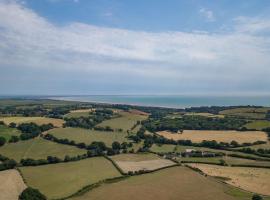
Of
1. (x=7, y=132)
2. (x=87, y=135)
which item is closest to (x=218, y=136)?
(x=87, y=135)

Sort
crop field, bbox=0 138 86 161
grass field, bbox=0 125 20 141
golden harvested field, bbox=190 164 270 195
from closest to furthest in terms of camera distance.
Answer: golden harvested field, bbox=190 164 270 195, crop field, bbox=0 138 86 161, grass field, bbox=0 125 20 141

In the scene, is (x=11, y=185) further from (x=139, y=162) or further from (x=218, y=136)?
(x=218, y=136)

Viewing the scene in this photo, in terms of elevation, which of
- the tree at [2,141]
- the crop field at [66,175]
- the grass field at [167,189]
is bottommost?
the crop field at [66,175]

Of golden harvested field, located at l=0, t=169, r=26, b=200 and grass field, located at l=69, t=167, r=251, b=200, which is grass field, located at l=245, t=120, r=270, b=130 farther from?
golden harvested field, located at l=0, t=169, r=26, b=200

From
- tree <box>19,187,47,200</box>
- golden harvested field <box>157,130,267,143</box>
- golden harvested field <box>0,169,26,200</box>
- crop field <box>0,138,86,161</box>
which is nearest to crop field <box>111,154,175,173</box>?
crop field <box>0,138,86,161</box>

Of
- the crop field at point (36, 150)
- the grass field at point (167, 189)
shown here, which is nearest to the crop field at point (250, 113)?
the crop field at point (36, 150)

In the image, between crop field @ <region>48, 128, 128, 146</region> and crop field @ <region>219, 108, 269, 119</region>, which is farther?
crop field @ <region>219, 108, 269, 119</region>

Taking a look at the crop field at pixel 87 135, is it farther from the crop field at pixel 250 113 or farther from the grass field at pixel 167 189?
the crop field at pixel 250 113
